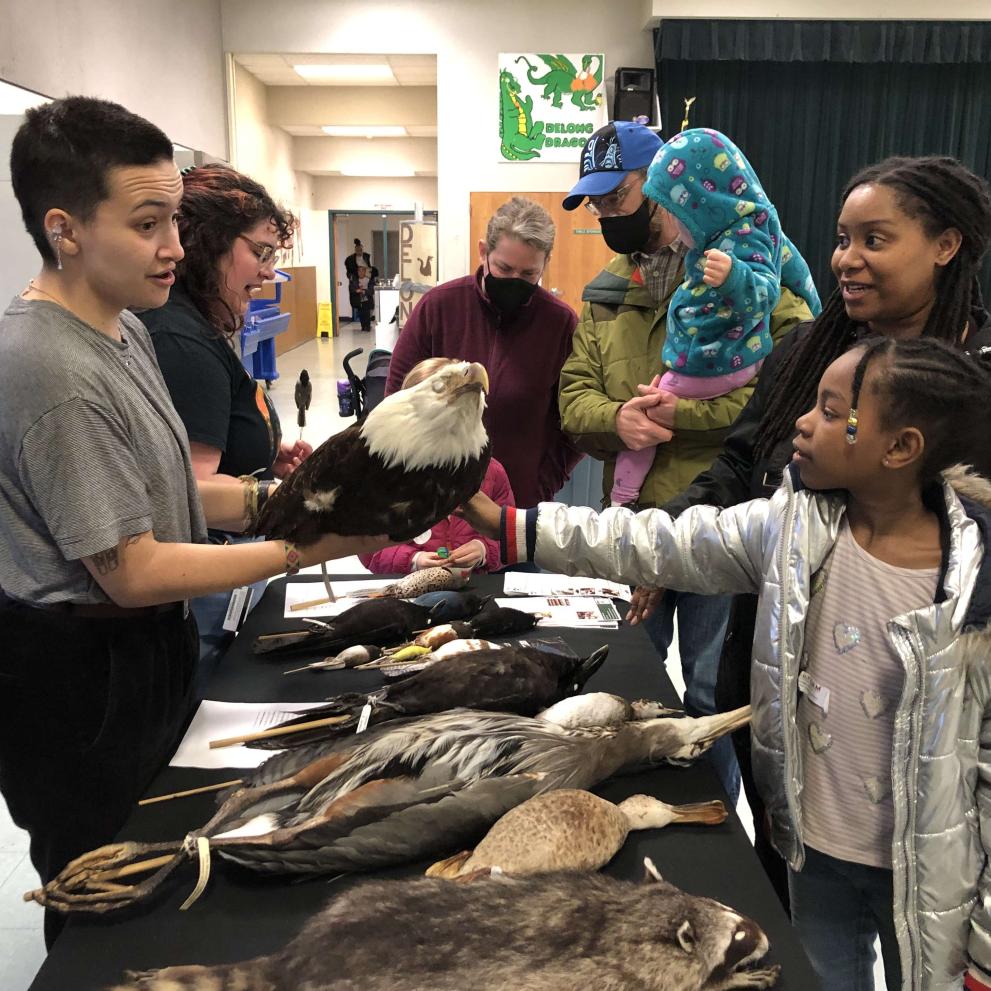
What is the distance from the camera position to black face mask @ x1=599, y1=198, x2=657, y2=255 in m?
2.23

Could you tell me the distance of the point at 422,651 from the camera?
5.58 ft

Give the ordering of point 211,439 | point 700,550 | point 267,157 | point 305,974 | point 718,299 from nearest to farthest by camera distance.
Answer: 1. point 305,974
2. point 700,550
3. point 211,439
4. point 718,299
5. point 267,157

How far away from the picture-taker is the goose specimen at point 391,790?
1074mm

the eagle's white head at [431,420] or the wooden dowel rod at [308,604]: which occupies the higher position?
the eagle's white head at [431,420]

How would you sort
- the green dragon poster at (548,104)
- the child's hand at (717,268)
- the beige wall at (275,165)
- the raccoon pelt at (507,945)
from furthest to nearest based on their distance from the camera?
1. the beige wall at (275,165)
2. the green dragon poster at (548,104)
3. the child's hand at (717,268)
4. the raccoon pelt at (507,945)

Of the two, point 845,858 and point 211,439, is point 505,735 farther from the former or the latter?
point 211,439

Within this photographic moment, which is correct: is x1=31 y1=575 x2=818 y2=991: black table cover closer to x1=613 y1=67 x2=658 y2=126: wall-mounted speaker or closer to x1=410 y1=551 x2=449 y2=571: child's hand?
x1=410 y1=551 x2=449 y2=571: child's hand

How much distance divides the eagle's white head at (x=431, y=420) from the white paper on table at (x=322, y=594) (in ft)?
2.69

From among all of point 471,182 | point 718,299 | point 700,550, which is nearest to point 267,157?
point 471,182

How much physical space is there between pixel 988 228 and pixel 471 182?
6.23 m

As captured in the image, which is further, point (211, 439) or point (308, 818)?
point (211, 439)

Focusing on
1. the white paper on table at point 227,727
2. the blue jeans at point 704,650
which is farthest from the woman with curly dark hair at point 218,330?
the blue jeans at point 704,650

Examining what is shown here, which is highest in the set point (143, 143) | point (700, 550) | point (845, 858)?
point (143, 143)

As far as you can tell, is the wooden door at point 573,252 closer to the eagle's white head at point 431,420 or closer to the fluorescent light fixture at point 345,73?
the fluorescent light fixture at point 345,73
